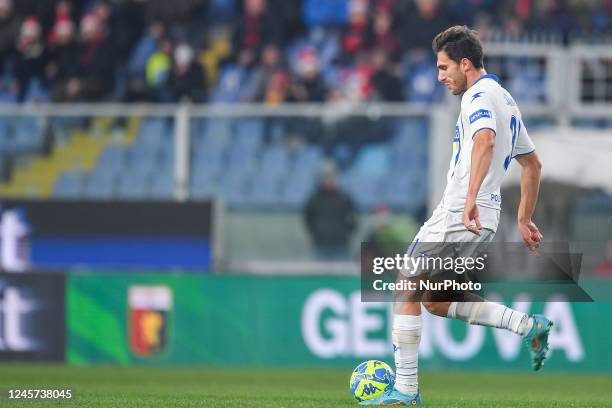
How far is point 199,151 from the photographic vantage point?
1722 cm

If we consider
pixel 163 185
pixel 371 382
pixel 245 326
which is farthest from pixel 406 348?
pixel 163 185

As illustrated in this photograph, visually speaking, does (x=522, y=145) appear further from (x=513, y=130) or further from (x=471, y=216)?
(x=471, y=216)

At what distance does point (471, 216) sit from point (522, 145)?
91cm

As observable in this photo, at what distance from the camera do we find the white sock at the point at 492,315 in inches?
320

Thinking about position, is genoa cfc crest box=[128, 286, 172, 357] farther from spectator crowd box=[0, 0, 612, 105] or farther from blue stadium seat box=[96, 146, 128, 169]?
spectator crowd box=[0, 0, 612, 105]

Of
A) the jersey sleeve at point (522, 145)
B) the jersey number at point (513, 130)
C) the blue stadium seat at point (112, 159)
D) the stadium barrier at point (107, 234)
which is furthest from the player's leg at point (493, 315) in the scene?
the blue stadium seat at point (112, 159)

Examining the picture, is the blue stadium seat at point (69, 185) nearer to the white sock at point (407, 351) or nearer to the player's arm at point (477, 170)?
the white sock at point (407, 351)

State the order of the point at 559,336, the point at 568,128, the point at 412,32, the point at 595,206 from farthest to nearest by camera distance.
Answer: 1. the point at 412,32
2. the point at 568,128
3. the point at 595,206
4. the point at 559,336

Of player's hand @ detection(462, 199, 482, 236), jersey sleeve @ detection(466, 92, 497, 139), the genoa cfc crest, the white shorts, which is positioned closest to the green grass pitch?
the genoa cfc crest

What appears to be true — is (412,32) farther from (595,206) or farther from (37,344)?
(37,344)

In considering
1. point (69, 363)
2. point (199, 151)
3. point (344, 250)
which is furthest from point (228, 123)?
point (69, 363)

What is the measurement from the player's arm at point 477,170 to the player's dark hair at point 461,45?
56 cm

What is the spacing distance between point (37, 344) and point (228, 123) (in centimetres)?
388

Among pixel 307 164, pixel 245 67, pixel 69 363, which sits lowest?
pixel 69 363
